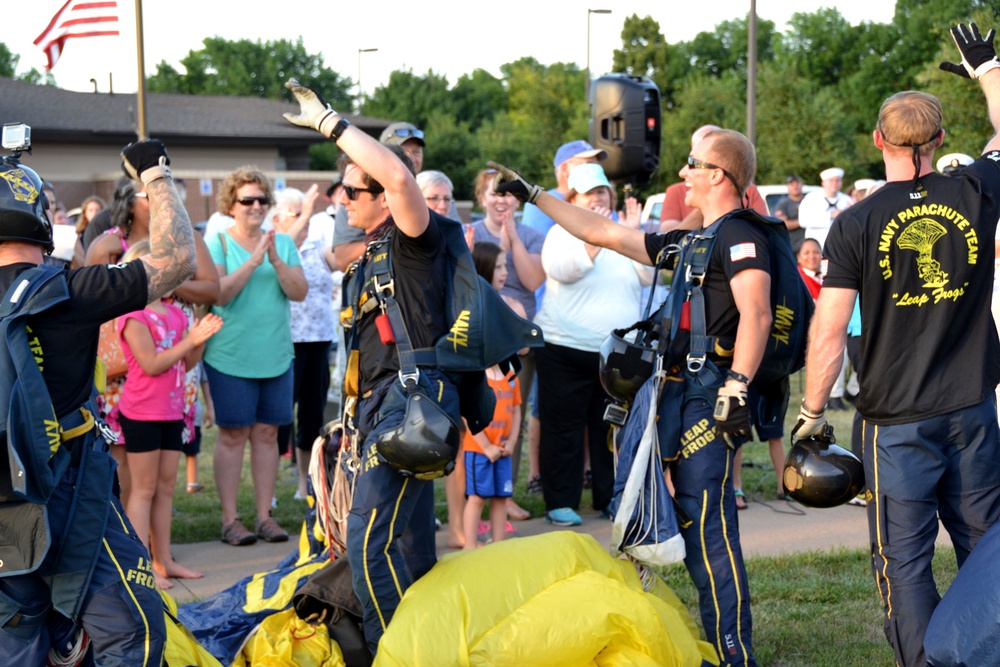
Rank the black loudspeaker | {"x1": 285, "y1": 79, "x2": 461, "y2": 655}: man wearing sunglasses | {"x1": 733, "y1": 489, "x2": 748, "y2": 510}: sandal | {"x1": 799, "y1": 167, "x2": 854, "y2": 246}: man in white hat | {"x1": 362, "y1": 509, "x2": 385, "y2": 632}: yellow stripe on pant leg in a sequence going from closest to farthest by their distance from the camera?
1. {"x1": 285, "y1": 79, "x2": 461, "y2": 655}: man wearing sunglasses
2. {"x1": 362, "y1": 509, "x2": 385, "y2": 632}: yellow stripe on pant leg
3. {"x1": 733, "y1": 489, "x2": 748, "y2": 510}: sandal
4. the black loudspeaker
5. {"x1": 799, "y1": 167, "x2": 854, "y2": 246}: man in white hat

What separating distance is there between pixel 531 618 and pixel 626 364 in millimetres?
1140

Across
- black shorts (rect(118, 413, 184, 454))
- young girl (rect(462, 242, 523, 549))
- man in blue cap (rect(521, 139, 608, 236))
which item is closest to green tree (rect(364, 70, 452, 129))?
man in blue cap (rect(521, 139, 608, 236))

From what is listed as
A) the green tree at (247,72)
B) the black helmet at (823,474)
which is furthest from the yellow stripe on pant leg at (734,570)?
the green tree at (247,72)

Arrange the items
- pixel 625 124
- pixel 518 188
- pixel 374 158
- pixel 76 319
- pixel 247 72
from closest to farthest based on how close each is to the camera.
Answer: pixel 76 319 < pixel 374 158 < pixel 518 188 < pixel 625 124 < pixel 247 72

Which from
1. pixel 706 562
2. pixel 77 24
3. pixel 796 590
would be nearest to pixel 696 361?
pixel 706 562

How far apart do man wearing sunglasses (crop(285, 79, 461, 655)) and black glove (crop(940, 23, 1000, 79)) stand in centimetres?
226

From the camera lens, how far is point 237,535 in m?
6.63

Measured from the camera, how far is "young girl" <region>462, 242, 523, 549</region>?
6.21 meters

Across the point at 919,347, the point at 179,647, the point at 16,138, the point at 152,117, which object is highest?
the point at 152,117

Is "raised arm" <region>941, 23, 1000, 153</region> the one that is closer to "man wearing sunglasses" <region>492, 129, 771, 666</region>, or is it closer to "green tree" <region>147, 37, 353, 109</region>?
"man wearing sunglasses" <region>492, 129, 771, 666</region>

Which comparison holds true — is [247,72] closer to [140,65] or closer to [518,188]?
[140,65]

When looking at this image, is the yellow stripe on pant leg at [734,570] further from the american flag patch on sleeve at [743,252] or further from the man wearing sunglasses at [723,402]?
the american flag patch on sleeve at [743,252]

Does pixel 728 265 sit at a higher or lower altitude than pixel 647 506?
higher

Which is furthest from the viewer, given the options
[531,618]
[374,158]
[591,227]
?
[591,227]
